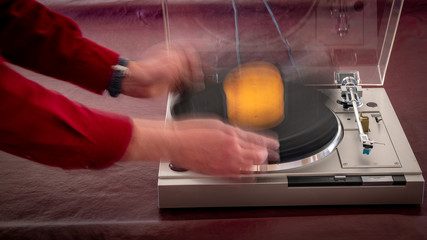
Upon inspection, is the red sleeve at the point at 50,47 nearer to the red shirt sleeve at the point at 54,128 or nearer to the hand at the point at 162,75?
the hand at the point at 162,75

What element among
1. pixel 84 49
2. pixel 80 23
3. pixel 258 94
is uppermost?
pixel 80 23

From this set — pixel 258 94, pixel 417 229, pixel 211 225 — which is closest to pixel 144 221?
pixel 211 225

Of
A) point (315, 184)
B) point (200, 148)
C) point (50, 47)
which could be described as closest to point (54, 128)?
point (200, 148)

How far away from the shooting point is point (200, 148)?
85 centimetres

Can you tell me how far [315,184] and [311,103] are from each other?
22cm

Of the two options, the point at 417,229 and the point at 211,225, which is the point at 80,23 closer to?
the point at 211,225

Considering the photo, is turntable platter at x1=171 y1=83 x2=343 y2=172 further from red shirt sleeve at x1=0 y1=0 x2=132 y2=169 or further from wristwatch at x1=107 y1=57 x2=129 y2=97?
red shirt sleeve at x1=0 y1=0 x2=132 y2=169

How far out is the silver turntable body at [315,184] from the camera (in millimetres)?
935

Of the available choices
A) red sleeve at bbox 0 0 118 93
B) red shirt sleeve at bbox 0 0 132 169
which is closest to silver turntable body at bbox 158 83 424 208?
red shirt sleeve at bbox 0 0 132 169

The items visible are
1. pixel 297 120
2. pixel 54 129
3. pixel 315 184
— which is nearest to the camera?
pixel 54 129

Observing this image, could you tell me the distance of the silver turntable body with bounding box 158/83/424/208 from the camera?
0.93 metres

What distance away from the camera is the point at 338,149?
100 cm

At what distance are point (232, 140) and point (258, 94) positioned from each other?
0.90 ft

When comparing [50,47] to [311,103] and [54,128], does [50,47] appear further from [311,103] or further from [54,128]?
[311,103]
